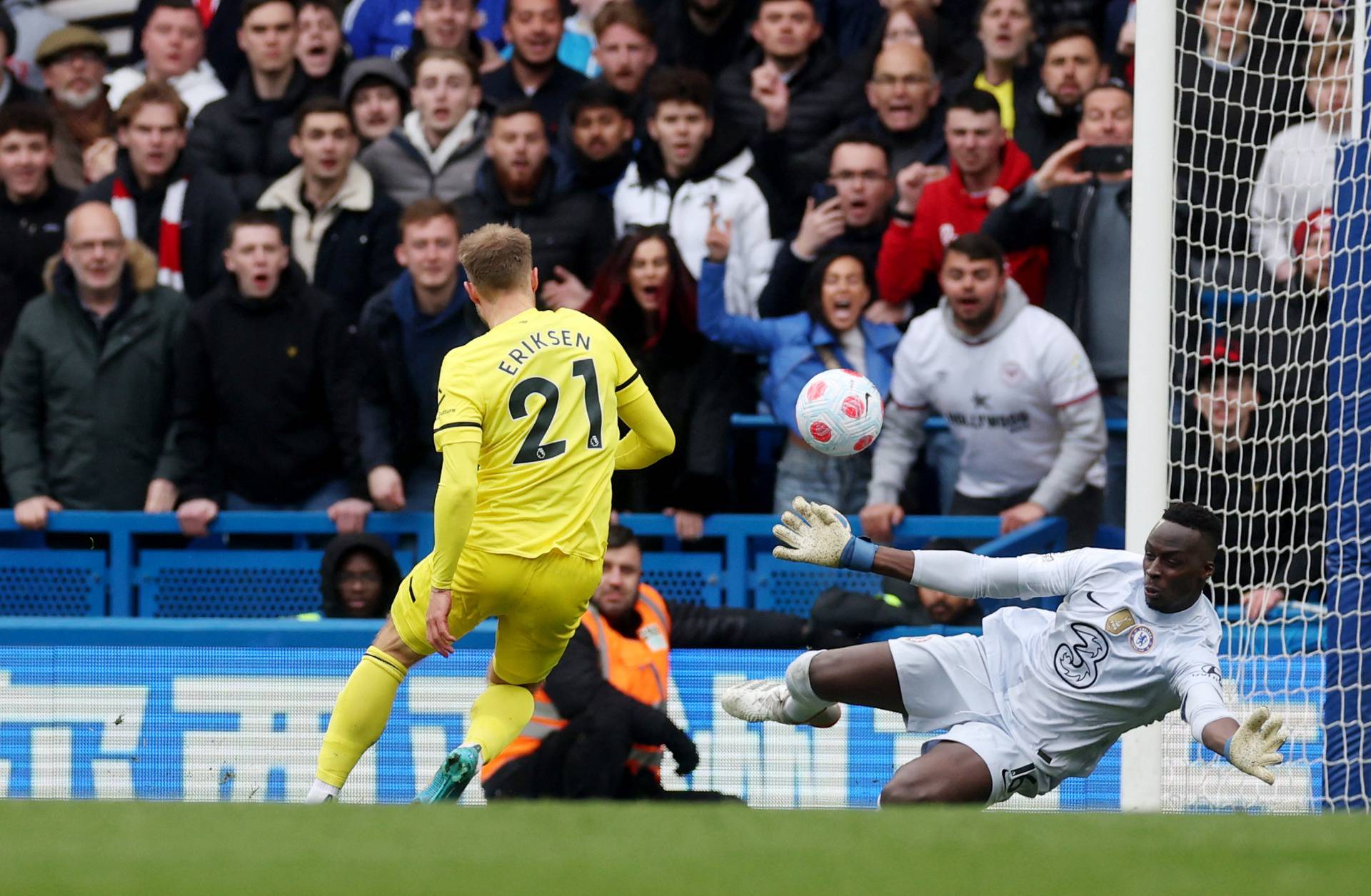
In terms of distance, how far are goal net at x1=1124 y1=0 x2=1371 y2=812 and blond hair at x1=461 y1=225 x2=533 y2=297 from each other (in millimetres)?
2492

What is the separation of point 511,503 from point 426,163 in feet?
11.9

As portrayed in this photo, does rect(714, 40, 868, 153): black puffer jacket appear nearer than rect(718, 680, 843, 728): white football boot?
No

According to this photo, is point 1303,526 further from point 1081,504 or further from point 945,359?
point 945,359

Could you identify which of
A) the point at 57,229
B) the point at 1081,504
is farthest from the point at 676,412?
the point at 57,229

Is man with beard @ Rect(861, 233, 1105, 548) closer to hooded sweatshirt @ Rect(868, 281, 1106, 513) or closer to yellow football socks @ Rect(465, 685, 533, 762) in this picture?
hooded sweatshirt @ Rect(868, 281, 1106, 513)

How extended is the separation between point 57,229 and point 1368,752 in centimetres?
634

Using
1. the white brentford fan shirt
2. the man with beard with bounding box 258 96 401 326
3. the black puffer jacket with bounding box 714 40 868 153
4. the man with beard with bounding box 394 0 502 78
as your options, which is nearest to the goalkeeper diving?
the white brentford fan shirt

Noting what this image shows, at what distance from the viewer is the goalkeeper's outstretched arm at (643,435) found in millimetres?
6219

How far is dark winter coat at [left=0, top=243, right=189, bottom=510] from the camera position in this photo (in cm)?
885

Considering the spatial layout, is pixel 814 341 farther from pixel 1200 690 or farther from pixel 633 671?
pixel 1200 690

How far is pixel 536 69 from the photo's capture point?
31.4 ft

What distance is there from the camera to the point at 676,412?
8500 millimetres

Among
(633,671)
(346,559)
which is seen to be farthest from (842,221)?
(346,559)

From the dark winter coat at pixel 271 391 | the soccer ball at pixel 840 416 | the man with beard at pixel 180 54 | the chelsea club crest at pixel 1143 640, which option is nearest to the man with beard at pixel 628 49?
the dark winter coat at pixel 271 391
